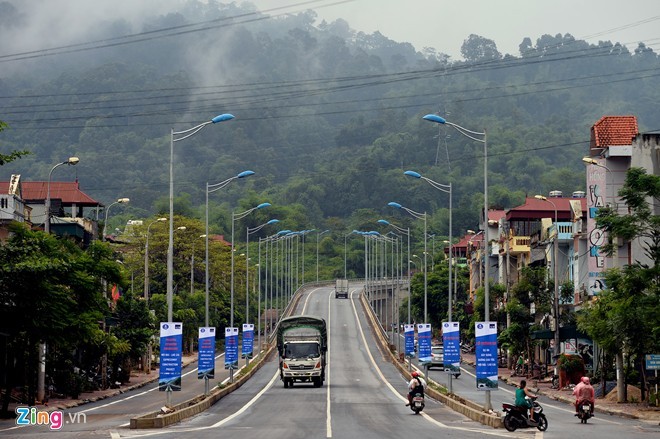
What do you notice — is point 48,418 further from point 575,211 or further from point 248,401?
point 575,211

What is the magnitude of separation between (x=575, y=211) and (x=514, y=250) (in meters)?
19.6

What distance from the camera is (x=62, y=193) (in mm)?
95062

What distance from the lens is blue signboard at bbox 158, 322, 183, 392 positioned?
Answer: 4178cm

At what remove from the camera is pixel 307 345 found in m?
68.2

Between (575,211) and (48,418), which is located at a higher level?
(575,211)

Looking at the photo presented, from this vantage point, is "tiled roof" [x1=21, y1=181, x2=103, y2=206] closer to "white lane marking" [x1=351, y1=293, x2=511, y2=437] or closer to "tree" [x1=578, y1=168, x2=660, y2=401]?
"white lane marking" [x1=351, y1=293, x2=511, y2=437]

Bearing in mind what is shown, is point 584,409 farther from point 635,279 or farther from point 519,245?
point 519,245

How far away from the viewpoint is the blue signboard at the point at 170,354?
4178cm

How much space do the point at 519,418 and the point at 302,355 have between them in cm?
3206

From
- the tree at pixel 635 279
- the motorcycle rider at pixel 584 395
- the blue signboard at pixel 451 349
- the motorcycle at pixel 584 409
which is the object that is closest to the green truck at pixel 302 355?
the blue signboard at pixel 451 349

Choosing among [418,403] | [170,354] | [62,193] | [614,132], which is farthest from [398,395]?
[62,193]

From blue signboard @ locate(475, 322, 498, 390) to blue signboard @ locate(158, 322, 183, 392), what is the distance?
10.4 m

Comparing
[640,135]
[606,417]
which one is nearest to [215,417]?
[606,417]

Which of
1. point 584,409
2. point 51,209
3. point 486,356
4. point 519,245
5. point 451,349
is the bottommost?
point 584,409
